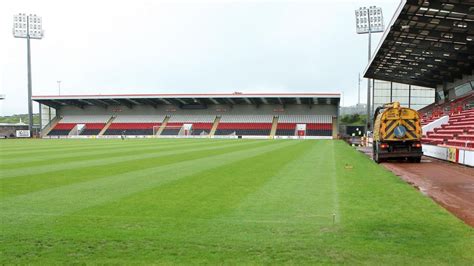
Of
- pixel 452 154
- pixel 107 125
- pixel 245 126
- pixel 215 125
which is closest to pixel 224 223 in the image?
pixel 452 154

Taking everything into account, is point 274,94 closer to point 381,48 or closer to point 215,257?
point 381,48

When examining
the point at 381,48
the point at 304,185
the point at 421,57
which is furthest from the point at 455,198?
the point at 421,57

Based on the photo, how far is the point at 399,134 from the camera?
19672mm

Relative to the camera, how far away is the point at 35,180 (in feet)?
37.8

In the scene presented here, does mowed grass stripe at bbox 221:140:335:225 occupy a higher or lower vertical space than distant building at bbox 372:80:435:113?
lower

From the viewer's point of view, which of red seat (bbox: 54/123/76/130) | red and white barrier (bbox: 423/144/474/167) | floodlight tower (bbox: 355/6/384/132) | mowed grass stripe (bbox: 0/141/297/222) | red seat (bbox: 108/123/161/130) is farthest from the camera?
red seat (bbox: 54/123/76/130)

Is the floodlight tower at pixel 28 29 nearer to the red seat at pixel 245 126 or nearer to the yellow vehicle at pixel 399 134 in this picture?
the red seat at pixel 245 126

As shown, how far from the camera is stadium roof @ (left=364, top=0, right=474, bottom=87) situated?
19.2 meters

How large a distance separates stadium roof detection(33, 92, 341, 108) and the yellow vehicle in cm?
4636

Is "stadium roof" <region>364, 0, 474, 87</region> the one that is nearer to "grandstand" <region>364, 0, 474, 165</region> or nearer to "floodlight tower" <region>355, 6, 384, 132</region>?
"grandstand" <region>364, 0, 474, 165</region>

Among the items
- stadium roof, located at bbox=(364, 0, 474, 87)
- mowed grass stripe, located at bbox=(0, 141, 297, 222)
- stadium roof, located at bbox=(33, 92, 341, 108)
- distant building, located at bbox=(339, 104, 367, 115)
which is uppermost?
stadium roof, located at bbox=(364, 0, 474, 87)

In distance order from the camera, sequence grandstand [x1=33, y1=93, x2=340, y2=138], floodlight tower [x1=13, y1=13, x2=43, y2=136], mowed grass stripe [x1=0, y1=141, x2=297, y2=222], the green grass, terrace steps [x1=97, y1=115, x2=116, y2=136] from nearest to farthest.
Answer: the green grass < mowed grass stripe [x1=0, y1=141, x2=297, y2=222] < floodlight tower [x1=13, y1=13, x2=43, y2=136] < grandstand [x1=33, y1=93, x2=340, y2=138] < terrace steps [x1=97, y1=115, x2=116, y2=136]

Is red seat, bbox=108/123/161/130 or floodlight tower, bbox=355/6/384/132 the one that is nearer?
floodlight tower, bbox=355/6/384/132

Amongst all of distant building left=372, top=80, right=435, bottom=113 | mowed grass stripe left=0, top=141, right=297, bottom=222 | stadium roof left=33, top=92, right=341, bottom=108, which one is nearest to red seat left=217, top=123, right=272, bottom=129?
stadium roof left=33, top=92, right=341, bottom=108
